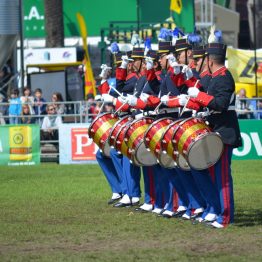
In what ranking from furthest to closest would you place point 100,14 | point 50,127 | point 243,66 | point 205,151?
point 100,14
point 243,66
point 50,127
point 205,151

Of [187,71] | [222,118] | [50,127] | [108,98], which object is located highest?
[187,71]

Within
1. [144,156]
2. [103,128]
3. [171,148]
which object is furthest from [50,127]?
[171,148]

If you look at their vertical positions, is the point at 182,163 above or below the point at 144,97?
below

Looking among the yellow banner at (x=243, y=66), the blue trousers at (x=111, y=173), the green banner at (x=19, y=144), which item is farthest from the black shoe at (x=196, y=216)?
the yellow banner at (x=243, y=66)

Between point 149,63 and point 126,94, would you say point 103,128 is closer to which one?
point 126,94

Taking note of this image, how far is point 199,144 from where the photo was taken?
1344 cm

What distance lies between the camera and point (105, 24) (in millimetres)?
42875

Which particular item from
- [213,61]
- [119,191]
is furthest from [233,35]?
[213,61]

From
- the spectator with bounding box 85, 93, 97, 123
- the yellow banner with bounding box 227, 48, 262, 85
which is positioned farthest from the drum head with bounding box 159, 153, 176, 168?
the yellow banner with bounding box 227, 48, 262, 85

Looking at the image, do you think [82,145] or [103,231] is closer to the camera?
[103,231]

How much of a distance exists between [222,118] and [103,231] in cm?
193

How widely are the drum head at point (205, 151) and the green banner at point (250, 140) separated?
1294cm

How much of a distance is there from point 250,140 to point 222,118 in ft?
42.5

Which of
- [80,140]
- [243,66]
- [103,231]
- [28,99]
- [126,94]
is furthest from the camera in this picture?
[243,66]
